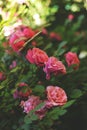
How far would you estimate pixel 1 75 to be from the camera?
7.90ft

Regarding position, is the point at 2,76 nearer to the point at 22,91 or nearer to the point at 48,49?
the point at 22,91

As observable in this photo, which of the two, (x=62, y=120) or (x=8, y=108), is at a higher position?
(x=8, y=108)

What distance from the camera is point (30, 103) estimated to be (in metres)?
2.23

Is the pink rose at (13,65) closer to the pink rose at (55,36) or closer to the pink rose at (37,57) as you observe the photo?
the pink rose at (37,57)

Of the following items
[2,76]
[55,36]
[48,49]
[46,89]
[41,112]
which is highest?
[55,36]

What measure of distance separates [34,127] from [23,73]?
0.41 m

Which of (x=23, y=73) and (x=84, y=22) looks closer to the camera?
(x=23, y=73)

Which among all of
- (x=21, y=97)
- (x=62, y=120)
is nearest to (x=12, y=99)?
(x=21, y=97)

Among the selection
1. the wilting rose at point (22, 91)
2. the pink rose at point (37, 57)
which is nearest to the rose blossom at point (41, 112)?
the wilting rose at point (22, 91)

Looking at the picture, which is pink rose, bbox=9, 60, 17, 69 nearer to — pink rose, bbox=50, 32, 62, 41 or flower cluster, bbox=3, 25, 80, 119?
flower cluster, bbox=3, 25, 80, 119

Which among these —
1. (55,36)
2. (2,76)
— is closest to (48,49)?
(55,36)

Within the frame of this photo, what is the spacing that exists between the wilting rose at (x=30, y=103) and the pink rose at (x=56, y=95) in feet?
0.26

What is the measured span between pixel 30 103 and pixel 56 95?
6.3 inches

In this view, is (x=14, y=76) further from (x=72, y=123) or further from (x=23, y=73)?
(x=72, y=123)
